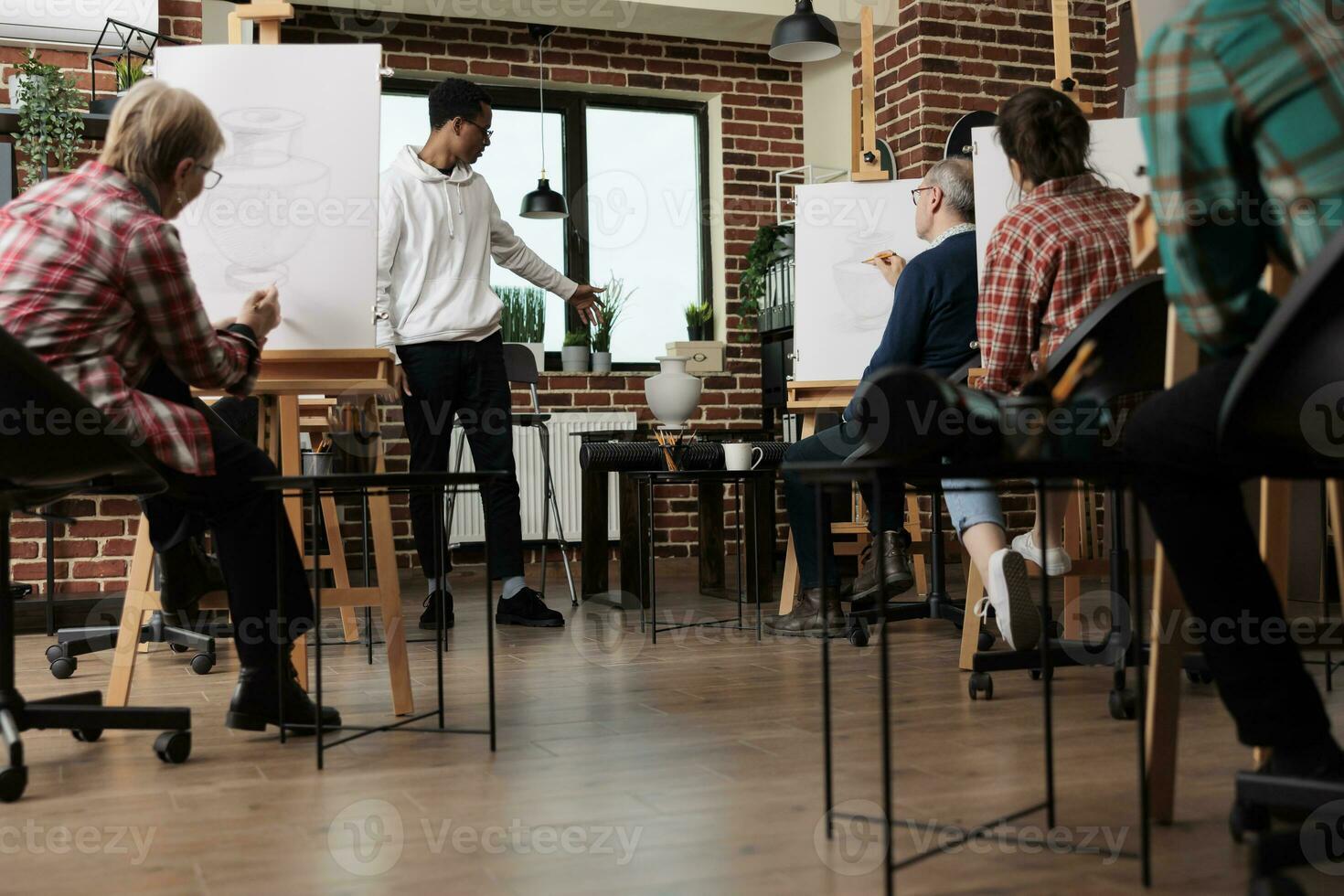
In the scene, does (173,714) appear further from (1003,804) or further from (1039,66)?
(1039,66)

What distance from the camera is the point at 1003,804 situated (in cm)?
160

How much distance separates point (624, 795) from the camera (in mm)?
1695

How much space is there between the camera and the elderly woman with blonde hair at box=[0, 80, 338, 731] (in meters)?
1.90

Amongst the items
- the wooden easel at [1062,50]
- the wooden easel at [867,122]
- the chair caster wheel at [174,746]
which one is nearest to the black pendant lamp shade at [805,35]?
the wooden easel at [867,122]

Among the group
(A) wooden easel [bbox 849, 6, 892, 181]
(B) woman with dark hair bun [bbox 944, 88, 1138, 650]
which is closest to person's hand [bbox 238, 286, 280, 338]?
(B) woman with dark hair bun [bbox 944, 88, 1138, 650]

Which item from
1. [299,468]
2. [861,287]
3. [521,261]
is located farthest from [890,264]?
[299,468]

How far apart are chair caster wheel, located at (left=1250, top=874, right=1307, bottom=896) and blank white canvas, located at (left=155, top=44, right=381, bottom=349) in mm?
2025

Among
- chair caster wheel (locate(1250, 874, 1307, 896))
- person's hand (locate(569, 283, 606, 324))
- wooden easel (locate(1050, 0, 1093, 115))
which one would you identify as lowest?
chair caster wheel (locate(1250, 874, 1307, 896))

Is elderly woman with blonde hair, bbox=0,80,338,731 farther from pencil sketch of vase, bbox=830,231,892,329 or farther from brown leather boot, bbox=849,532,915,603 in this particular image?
pencil sketch of vase, bbox=830,231,892,329

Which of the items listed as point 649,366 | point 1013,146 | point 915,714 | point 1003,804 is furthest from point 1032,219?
point 649,366

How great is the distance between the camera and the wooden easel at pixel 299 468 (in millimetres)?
2330

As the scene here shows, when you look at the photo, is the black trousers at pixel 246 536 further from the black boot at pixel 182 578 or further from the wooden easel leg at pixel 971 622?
the wooden easel leg at pixel 971 622

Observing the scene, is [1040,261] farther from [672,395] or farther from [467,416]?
[672,395]

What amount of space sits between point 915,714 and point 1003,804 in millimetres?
652
